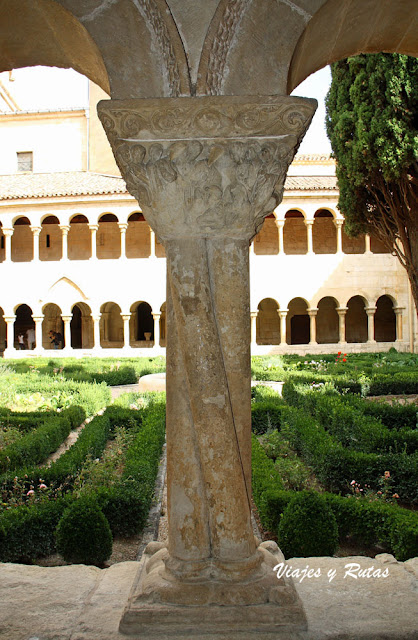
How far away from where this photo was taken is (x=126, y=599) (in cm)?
237

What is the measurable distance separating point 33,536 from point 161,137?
3.37m

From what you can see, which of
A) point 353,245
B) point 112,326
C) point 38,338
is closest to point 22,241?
point 38,338

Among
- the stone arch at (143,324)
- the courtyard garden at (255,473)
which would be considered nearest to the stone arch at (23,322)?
the stone arch at (143,324)

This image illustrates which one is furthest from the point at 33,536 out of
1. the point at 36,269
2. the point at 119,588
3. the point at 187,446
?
the point at 36,269

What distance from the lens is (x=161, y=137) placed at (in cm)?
222

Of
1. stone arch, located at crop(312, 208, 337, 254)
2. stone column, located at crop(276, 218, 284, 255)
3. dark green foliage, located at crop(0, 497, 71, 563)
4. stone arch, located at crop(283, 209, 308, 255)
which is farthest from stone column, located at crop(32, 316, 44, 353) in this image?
dark green foliage, located at crop(0, 497, 71, 563)

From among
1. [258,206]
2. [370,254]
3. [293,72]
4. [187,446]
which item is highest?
[370,254]

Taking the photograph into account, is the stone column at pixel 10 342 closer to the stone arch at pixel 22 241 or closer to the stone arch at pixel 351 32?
the stone arch at pixel 22 241

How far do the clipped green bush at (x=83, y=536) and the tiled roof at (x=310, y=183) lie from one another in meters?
19.1

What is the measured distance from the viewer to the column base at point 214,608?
6.87ft

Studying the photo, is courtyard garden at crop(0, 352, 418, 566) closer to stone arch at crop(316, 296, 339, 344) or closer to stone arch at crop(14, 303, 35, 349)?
stone arch at crop(316, 296, 339, 344)

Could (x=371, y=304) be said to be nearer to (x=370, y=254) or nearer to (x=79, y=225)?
(x=370, y=254)

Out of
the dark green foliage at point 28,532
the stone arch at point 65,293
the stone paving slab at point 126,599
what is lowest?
the dark green foliage at point 28,532

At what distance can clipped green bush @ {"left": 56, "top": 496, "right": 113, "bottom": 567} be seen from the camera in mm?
3961
